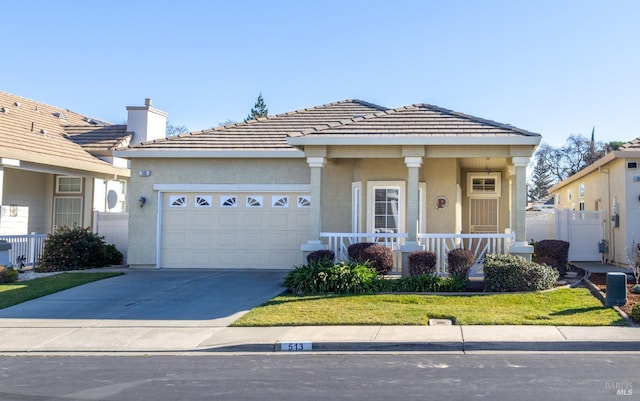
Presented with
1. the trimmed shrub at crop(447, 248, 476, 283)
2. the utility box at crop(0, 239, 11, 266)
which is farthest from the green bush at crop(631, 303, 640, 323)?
the utility box at crop(0, 239, 11, 266)

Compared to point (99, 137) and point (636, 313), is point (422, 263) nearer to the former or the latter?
point (636, 313)

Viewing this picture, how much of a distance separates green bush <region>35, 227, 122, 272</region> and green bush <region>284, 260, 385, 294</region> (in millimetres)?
7788

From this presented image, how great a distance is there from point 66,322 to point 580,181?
66.7ft

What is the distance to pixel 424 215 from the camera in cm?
1644

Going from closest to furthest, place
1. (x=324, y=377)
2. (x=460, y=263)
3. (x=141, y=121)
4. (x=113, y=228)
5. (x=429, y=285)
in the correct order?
(x=324, y=377), (x=429, y=285), (x=460, y=263), (x=113, y=228), (x=141, y=121)

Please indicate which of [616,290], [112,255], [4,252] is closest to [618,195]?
[616,290]

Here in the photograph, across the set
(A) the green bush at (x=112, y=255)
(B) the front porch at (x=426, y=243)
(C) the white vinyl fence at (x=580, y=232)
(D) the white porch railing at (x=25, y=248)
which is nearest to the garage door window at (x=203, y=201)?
(A) the green bush at (x=112, y=255)

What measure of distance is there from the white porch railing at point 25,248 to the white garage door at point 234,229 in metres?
4.44

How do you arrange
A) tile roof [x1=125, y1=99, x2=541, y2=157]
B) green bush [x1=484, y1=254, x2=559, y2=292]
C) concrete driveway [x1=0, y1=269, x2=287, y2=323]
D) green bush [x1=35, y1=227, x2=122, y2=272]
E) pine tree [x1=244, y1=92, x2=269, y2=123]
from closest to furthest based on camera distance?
1. concrete driveway [x1=0, y1=269, x2=287, y2=323]
2. green bush [x1=484, y1=254, x2=559, y2=292]
3. tile roof [x1=125, y1=99, x2=541, y2=157]
4. green bush [x1=35, y1=227, x2=122, y2=272]
5. pine tree [x1=244, y1=92, x2=269, y2=123]

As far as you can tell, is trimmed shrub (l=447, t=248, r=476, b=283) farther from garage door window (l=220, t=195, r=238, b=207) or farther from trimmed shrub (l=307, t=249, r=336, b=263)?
garage door window (l=220, t=195, r=238, b=207)

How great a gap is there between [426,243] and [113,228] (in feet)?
33.6

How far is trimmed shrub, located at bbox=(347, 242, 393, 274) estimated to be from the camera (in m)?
14.0

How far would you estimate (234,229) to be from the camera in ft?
57.2

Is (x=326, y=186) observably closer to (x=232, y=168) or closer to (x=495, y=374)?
(x=232, y=168)
